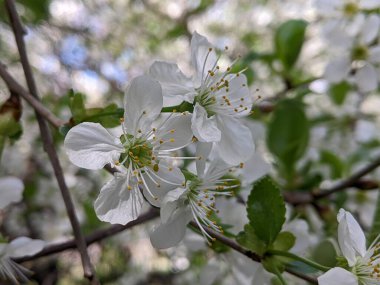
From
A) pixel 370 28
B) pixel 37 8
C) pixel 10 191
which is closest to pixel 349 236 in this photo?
pixel 10 191

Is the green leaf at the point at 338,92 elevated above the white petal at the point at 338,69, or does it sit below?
below

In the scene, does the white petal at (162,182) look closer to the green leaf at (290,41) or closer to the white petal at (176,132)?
the white petal at (176,132)

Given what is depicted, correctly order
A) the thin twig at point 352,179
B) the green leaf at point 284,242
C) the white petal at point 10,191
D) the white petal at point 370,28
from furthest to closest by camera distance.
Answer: the white petal at point 370,28 → the thin twig at point 352,179 → the white petal at point 10,191 → the green leaf at point 284,242

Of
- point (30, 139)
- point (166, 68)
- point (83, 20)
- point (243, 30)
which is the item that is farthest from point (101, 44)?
point (166, 68)

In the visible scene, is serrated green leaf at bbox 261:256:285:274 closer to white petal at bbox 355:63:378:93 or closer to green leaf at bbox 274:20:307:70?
white petal at bbox 355:63:378:93

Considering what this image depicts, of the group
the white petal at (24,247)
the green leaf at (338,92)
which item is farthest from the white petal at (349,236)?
the green leaf at (338,92)

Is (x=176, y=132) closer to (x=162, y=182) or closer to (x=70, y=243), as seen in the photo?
(x=162, y=182)
